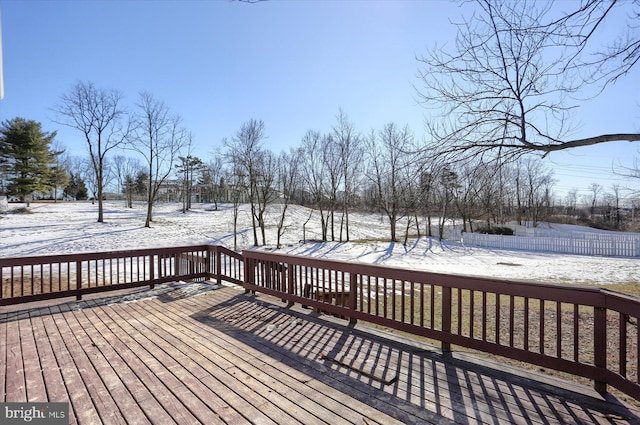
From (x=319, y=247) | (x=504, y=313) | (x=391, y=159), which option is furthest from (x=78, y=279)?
(x=319, y=247)

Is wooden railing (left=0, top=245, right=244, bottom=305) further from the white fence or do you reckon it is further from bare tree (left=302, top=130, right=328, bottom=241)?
the white fence

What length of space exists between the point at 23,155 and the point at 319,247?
Answer: 26504 millimetres

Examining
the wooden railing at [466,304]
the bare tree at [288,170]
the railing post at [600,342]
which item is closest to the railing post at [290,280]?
the wooden railing at [466,304]

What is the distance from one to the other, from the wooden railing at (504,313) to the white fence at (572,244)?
→ 39.4 ft

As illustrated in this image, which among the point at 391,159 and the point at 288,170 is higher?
Answer: the point at 288,170

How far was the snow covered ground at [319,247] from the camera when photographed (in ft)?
35.9

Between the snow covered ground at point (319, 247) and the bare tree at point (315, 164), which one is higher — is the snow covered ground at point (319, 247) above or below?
below

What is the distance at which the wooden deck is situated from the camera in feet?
7.32

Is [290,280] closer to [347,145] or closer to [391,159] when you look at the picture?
[391,159]

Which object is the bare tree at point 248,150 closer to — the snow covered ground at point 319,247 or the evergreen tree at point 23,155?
the snow covered ground at point 319,247

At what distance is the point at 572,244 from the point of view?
16234mm

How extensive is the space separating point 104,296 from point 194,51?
6.58 m

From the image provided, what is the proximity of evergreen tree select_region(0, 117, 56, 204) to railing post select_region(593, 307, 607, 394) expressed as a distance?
35.5 m

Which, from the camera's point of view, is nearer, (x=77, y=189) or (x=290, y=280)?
(x=290, y=280)
